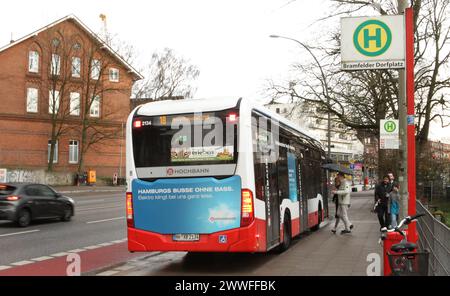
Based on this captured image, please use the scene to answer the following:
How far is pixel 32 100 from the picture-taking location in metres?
49.1

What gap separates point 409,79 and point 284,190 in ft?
11.8

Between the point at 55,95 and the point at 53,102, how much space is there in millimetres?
1843

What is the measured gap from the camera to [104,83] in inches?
2153

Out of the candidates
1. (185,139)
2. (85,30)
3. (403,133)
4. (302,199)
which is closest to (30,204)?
(302,199)

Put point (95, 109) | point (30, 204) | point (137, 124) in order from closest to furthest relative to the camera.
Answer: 1. point (137, 124)
2. point (30, 204)
3. point (95, 109)

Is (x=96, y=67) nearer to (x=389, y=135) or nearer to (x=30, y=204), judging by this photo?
(x=30, y=204)

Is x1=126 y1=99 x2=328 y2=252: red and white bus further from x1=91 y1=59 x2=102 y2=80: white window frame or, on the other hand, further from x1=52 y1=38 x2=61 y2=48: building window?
x1=91 y1=59 x2=102 y2=80: white window frame

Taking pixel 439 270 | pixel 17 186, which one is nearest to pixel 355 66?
pixel 439 270

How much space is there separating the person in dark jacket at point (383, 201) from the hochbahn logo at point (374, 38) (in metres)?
6.99

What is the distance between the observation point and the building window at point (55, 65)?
47934 mm

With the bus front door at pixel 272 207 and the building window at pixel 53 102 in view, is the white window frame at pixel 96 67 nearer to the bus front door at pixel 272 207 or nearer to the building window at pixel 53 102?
the building window at pixel 53 102

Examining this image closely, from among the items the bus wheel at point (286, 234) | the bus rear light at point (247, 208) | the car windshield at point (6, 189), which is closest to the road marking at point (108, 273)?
the bus rear light at point (247, 208)

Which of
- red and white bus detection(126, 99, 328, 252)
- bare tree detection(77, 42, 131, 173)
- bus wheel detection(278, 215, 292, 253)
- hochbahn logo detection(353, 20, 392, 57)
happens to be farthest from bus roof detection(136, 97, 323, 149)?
bare tree detection(77, 42, 131, 173)

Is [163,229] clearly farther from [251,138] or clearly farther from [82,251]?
[82,251]
